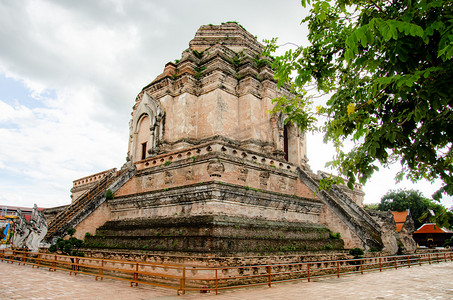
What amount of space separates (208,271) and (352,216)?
8.70m

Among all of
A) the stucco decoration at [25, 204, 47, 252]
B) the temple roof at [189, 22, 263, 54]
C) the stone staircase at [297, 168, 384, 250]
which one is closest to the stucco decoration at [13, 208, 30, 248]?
the stucco decoration at [25, 204, 47, 252]

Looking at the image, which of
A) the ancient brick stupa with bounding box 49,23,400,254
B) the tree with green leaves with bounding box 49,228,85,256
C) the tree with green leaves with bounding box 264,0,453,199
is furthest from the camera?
the tree with green leaves with bounding box 49,228,85,256

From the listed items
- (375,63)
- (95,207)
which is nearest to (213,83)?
(95,207)

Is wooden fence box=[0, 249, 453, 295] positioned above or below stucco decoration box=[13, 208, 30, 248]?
below

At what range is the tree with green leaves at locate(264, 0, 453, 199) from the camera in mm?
4043

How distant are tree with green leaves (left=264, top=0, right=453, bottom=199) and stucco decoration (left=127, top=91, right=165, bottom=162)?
40.5 feet

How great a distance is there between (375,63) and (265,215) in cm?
973

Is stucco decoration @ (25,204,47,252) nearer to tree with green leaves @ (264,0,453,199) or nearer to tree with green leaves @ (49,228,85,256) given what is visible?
tree with green leaves @ (49,228,85,256)

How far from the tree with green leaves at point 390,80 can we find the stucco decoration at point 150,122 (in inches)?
486

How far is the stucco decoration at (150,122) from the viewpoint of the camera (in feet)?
60.8

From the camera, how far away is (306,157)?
21375mm

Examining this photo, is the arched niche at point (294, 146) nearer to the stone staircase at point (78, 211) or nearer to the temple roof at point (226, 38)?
the temple roof at point (226, 38)

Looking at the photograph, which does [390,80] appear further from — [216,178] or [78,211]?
[78,211]

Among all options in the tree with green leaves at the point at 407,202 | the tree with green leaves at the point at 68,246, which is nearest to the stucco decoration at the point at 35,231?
the tree with green leaves at the point at 68,246
